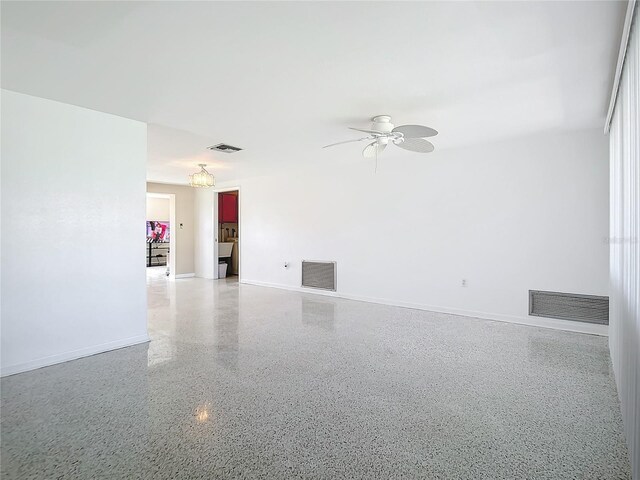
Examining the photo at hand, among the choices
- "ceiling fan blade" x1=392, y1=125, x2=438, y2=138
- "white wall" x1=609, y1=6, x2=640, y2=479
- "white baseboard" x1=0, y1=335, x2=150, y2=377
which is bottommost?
"white baseboard" x1=0, y1=335, x2=150, y2=377

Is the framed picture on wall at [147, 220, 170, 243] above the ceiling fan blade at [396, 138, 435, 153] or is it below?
below

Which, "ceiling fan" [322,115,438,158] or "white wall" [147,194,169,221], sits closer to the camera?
"ceiling fan" [322,115,438,158]

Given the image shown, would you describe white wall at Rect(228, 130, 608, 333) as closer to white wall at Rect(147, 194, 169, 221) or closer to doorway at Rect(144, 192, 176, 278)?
doorway at Rect(144, 192, 176, 278)

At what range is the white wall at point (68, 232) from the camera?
2.84m

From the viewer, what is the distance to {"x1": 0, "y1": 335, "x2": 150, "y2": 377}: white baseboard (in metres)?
2.81

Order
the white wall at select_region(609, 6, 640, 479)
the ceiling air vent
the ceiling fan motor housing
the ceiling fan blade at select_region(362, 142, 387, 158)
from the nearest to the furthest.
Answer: the white wall at select_region(609, 6, 640, 479)
the ceiling fan motor housing
the ceiling fan blade at select_region(362, 142, 387, 158)
the ceiling air vent

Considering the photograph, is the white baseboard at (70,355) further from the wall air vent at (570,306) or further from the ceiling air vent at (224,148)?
the wall air vent at (570,306)

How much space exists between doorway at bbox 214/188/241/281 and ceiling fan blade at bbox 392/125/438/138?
564cm

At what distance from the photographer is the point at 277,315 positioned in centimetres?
482

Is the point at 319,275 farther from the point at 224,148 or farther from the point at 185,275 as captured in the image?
the point at 185,275

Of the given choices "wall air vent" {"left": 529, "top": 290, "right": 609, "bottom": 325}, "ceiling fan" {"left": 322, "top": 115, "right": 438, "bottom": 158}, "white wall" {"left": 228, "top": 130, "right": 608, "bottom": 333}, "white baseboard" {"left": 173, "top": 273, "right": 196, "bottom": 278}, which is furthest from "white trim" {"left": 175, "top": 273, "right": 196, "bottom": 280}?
"wall air vent" {"left": 529, "top": 290, "right": 609, "bottom": 325}

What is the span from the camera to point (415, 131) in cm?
310

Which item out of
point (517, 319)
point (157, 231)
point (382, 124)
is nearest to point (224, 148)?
point (382, 124)

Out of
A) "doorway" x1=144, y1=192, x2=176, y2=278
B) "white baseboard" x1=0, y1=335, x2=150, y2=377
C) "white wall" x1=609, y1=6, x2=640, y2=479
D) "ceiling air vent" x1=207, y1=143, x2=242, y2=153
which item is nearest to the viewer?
"white wall" x1=609, y1=6, x2=640, y2=479
